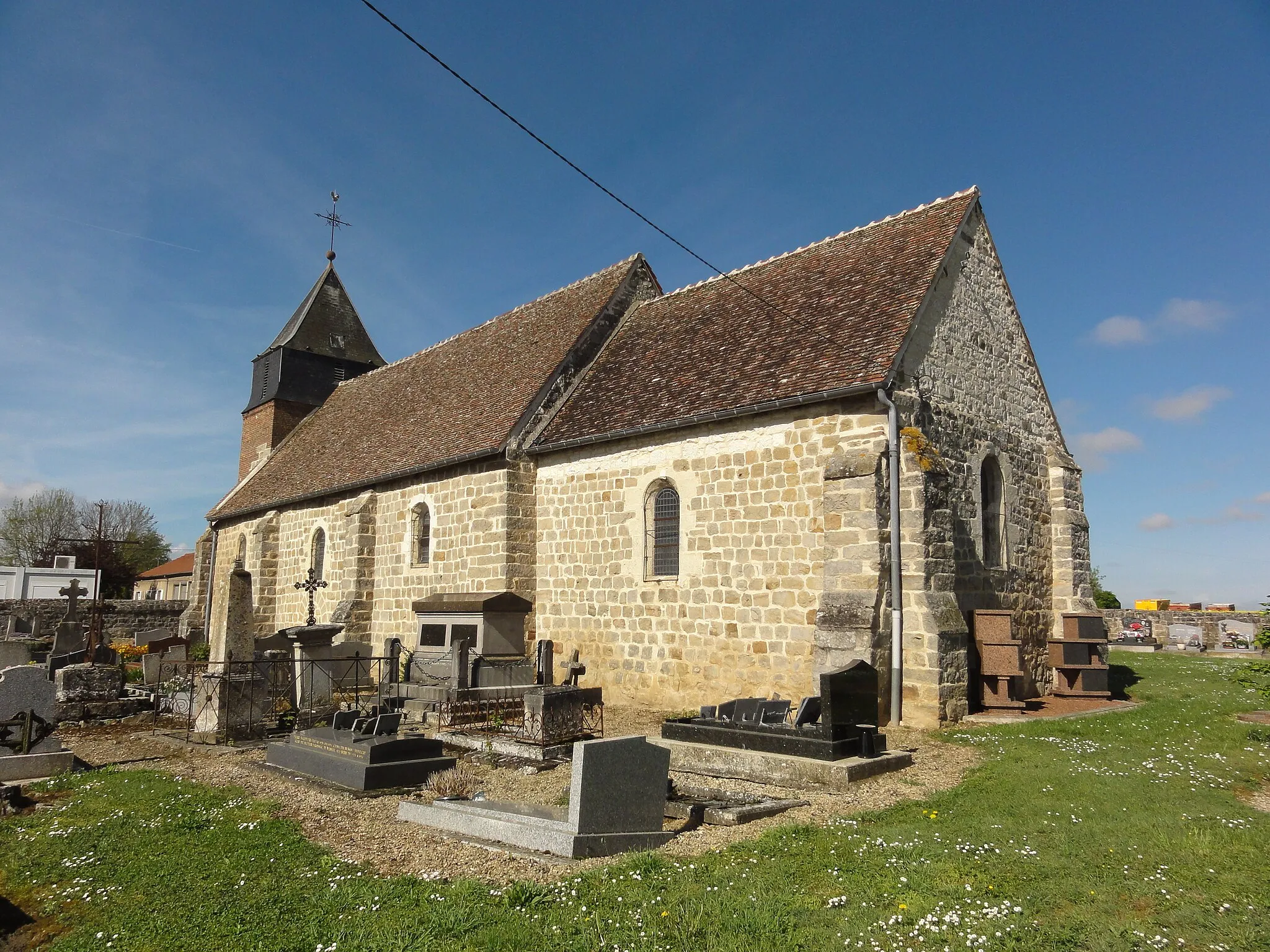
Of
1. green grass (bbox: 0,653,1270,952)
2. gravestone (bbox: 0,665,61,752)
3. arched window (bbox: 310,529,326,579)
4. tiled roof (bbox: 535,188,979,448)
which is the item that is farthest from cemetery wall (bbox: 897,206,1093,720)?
arched window (bbox: 310,529,326,579)

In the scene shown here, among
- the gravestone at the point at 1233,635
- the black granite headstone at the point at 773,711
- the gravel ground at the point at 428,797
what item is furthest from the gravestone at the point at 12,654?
the gravestone at the point at 1233,635

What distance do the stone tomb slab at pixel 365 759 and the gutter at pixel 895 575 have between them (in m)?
5.90

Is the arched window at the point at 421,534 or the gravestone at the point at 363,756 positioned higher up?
the arched window at the point at 421,534

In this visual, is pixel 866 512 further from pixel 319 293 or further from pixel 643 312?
pixel 319 293

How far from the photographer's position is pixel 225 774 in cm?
909

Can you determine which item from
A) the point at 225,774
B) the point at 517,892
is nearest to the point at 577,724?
the point at 225,774

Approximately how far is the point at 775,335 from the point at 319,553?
14.2 metres

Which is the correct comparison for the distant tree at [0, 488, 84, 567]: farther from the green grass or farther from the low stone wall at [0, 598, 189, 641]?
the green grass

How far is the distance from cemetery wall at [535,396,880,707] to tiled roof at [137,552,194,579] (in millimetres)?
54718

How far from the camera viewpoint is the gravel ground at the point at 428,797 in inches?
227

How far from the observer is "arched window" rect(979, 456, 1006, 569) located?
1399 centimetres

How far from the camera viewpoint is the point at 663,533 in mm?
14156

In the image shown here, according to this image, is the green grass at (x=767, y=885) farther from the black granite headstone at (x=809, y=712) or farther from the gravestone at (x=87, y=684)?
the gravestone at (x=87, y=684)

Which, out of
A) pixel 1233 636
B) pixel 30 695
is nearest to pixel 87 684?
pixel 30 695
